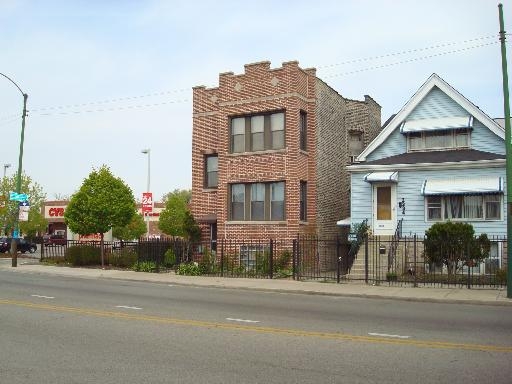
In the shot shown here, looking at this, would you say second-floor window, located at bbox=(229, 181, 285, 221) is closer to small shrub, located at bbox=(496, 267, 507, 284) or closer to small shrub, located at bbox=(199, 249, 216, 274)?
small shrub, located at bbox=(199, 249, 216, 274)

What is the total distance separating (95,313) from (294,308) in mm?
4610

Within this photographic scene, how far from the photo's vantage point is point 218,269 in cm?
2464

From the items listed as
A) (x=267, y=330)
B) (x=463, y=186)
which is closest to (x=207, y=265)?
(x=463, y=186)

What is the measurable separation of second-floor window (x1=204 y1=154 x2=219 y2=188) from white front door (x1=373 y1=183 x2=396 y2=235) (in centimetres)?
804

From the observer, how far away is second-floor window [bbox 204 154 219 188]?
96.5 ft

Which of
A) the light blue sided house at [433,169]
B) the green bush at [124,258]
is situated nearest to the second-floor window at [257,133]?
the light blue sided house at [433,169]

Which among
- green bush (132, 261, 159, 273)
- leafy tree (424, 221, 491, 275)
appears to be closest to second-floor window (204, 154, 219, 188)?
green bush (132, 261, 159, 273)

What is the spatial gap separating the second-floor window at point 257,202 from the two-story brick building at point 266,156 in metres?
0.04

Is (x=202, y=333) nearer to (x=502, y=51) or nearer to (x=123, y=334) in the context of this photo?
(x=123, y=334)

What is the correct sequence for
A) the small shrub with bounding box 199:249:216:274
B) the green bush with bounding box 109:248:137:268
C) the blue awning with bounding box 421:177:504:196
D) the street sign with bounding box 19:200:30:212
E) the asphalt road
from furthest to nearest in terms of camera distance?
1. the street sign with bounding box 19:200:30:212
2. the green bush with bounding box 109:248:137:268
3. the small shrub with bounding box 199:249:216:274
4. the blue awning with bounding box 421:177:504:196
5. the asphalt road

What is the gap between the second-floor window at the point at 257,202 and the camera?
26.5 m

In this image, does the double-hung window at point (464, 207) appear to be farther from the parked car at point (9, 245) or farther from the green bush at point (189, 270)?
the parked car at point (9, 245)

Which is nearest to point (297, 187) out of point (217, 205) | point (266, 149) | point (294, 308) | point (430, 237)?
point (266, 149)

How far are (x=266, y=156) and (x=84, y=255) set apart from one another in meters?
10.8
